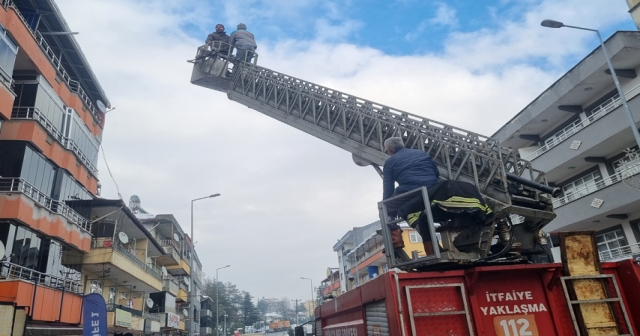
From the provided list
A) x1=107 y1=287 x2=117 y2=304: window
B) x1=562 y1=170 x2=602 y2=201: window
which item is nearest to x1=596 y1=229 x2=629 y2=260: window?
x1=562 y1=170 x2=602 y2=201: window

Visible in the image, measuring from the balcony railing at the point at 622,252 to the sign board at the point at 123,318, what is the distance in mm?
23623

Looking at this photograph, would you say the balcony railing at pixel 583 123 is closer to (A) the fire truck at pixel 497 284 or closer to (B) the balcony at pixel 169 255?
(A) the fire truck at pixel 497 284

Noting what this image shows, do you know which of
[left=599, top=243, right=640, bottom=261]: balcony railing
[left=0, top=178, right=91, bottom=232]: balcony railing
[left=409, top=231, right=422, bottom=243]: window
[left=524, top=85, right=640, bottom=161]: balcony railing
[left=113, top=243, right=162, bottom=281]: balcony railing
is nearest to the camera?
[left=0, top=178, right=91, bottom=232]: balcony railing

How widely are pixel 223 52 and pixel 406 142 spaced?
6.86 metres

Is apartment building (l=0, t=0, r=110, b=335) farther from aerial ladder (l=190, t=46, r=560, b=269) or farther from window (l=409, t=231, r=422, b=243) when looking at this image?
window (l=409, t=231, r=422, b=243)

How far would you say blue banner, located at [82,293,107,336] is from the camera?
50.0 feet

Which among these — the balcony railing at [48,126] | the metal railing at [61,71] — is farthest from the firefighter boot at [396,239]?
the balcony railing at [48,126]

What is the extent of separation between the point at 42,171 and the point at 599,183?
23611 millimetres

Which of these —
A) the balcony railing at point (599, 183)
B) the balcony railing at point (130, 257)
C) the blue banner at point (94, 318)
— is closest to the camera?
the blue banner at point (94, 318)

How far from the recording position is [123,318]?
2241cm

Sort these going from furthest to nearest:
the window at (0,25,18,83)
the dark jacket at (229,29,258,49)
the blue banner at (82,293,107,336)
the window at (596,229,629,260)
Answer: the window at (596,229,629,260) → the blue banner at (82,293,107,336) → the window at (0,25,18,83) → the dark jacket at (229,29,258,49)

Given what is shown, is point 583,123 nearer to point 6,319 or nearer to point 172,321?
point 6,319

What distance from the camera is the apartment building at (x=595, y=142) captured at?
1741 cm

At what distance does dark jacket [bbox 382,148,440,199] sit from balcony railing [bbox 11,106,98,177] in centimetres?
1490
